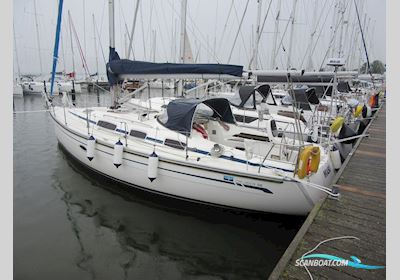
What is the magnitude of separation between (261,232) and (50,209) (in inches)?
202

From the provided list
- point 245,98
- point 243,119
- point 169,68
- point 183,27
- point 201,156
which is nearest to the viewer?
point 201,156

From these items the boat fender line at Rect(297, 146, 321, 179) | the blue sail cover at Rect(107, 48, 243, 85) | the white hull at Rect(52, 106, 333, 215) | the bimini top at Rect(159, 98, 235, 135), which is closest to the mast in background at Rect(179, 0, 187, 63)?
the blue sail cover at Rect(107, 48, 243, 85)

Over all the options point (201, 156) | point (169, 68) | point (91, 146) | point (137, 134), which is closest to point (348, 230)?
point (201, 156)

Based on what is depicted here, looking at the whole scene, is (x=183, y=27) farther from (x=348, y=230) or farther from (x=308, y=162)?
(x=348, y=230)

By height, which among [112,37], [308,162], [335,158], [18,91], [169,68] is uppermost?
[112,37]

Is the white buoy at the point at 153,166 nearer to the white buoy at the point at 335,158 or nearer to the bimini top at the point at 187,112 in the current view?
the bimini top at the point at 187,112

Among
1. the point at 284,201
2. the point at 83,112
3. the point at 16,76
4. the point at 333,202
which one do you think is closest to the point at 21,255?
the point at 284,201

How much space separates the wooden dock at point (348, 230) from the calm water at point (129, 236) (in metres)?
1.36

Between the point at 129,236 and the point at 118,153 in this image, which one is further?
the point at 118,153

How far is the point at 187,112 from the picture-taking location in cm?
745

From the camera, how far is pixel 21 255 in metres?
5.38

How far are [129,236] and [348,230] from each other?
4.22m

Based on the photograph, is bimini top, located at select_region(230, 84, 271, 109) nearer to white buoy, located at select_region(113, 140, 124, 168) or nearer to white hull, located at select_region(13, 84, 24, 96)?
white buoy, located at select_region(113, 140, 124, 168)

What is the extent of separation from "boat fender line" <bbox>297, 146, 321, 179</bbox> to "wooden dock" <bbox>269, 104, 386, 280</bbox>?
67cm
